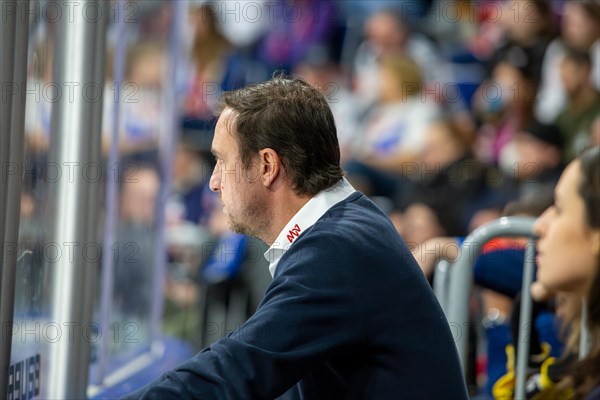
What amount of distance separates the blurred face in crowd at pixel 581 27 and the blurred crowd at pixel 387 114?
0.04 ft

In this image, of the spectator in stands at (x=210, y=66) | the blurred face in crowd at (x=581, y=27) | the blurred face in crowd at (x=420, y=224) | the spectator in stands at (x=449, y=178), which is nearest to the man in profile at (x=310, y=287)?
the blurred face in crowd at (x=420, y=224)

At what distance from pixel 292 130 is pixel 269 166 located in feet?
0.26

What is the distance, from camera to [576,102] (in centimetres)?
546

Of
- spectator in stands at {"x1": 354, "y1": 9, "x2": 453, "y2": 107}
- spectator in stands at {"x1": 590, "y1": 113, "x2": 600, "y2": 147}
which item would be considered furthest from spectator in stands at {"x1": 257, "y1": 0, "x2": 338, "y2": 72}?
spectator in stands at {"x1": 590, "y1": 113, "x2": 600, "y2": 147}

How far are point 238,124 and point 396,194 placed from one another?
157 inches

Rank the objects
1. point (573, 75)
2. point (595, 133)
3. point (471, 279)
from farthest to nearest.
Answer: point (573, 75), point (595, 133), point (471, 279)

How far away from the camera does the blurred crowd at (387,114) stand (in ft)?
11.0

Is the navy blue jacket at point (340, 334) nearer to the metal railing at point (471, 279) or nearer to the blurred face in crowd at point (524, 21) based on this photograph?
the metal railing at point (471, 279)

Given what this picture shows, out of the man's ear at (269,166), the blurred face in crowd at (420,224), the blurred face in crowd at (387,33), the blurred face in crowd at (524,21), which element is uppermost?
the blurred face in crowd at (524,21)

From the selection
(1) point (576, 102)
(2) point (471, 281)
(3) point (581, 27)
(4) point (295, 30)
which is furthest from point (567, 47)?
(2) point (471, 281)

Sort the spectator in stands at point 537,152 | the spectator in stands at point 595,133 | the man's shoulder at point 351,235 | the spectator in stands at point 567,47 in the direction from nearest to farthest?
the man's shoulder at point 351,235 < the spectator in stands at point 595,133 < the spectator in stands at point 537,152 < the spectator in stands at point 567,47

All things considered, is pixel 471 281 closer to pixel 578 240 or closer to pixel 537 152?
pixel 578 240

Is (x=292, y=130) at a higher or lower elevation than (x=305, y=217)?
higher

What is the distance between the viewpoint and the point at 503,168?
5.30 metres
